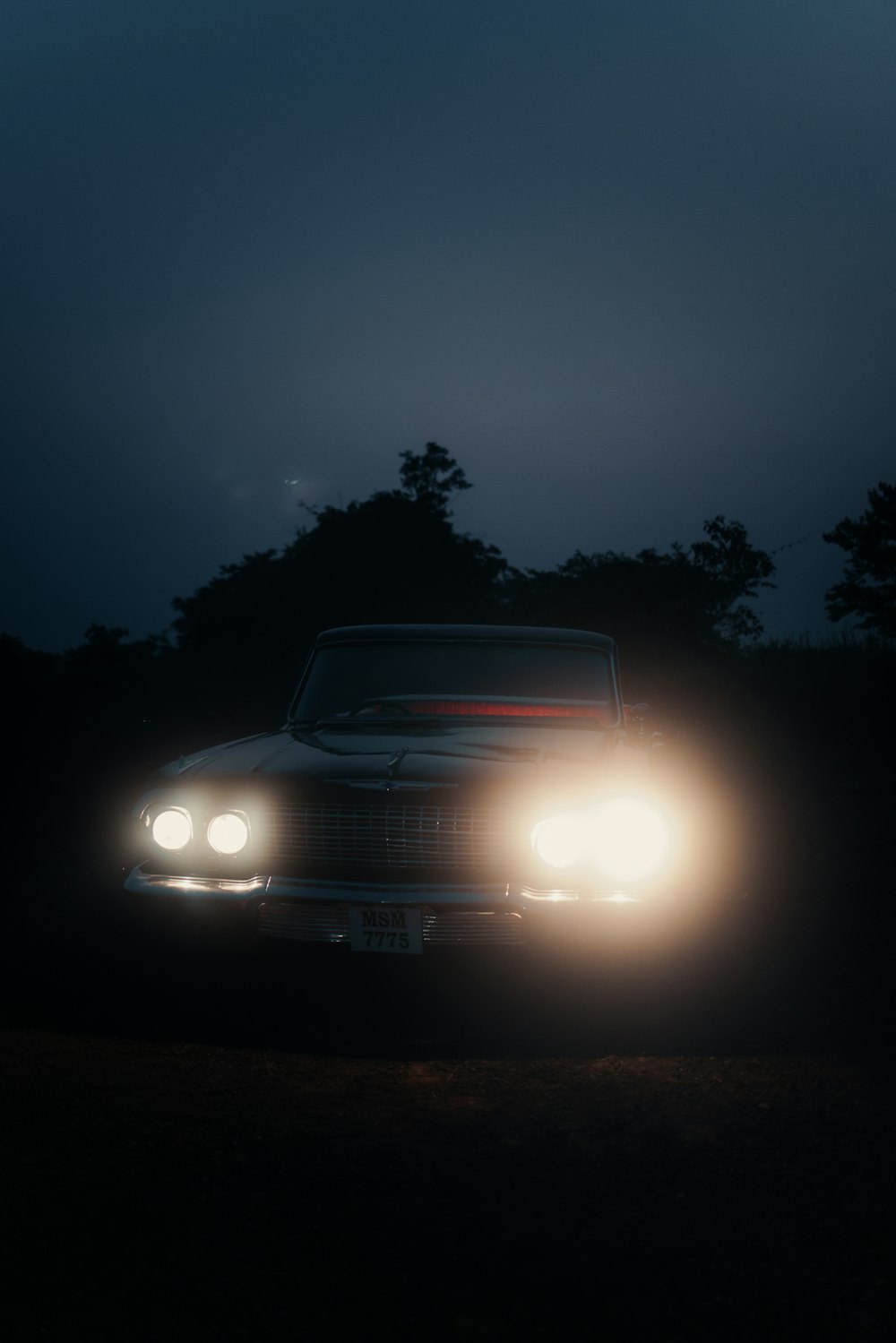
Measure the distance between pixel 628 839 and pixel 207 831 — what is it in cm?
157

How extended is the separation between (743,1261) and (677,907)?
5.80 ft

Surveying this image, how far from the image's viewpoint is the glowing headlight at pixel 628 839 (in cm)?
411

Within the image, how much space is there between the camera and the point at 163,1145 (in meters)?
3.01

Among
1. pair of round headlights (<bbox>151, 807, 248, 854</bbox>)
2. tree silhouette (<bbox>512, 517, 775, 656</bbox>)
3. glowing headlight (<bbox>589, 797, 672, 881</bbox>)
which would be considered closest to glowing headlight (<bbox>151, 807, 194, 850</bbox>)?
pair of round headlights (<bbox>151, 807, 248, 854</bbox>)

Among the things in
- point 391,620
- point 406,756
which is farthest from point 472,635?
point 391,620

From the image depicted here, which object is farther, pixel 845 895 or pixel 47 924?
pixel 845 895

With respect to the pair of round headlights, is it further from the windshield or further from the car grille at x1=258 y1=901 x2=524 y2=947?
the windshield

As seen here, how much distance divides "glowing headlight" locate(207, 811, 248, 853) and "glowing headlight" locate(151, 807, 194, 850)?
0.31ft

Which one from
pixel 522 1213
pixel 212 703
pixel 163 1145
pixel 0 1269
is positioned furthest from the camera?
pixel 212 703

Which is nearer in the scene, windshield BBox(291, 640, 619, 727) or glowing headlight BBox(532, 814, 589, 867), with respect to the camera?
glowing headlight BBox(532, 814, 589, 867)

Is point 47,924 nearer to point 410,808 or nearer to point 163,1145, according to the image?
point 410,808

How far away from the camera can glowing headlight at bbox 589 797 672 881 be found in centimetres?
411

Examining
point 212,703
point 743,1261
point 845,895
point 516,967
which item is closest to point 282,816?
point 516,967

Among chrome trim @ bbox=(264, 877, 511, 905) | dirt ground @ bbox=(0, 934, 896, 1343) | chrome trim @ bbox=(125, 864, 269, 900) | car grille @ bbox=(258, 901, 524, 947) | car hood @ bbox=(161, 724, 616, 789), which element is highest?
car hood @ bbox=(161, 724, 616, 789)
